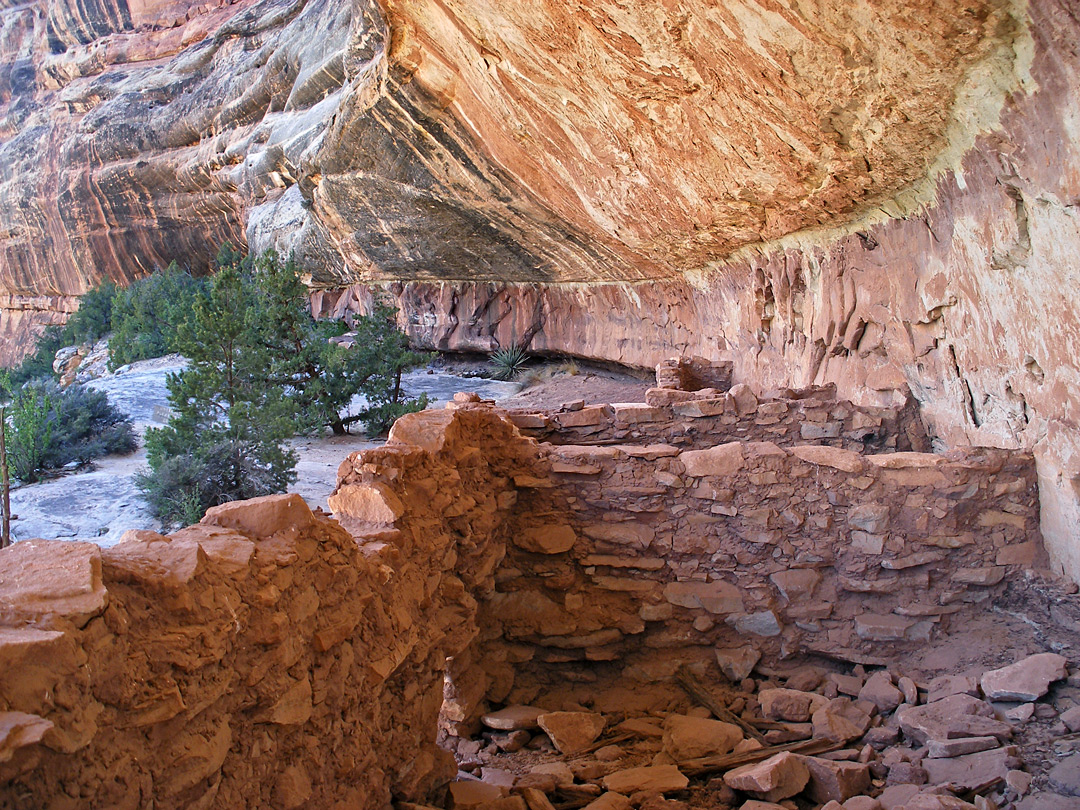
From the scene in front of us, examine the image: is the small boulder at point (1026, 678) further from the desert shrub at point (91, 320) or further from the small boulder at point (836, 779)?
the desert shrub at point (91, 320)

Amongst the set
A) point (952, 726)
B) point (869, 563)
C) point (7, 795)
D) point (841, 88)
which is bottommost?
point (952, 726)

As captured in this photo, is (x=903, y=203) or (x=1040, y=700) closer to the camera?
(x=1040, y=700)

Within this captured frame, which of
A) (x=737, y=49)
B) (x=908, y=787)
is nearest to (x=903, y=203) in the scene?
(x=737, y=49)

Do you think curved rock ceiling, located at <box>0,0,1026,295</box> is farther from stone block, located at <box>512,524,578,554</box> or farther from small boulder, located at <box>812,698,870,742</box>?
small boulder, located at <box>812,698,870,742</box>

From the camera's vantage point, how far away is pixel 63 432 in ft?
28.1

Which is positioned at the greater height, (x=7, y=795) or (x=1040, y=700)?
(x=7, y=795)

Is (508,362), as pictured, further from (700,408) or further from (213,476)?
(700,408)

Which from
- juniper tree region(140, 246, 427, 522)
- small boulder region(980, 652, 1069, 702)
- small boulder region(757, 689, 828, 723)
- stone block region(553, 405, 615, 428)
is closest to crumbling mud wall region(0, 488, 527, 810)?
small boulder region(757, 689, 828, 723)

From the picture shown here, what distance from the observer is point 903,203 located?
5.10 metres

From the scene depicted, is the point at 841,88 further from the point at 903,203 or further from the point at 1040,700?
the point at 1040,700

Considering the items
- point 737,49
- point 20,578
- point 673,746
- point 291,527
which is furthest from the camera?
point 737,49

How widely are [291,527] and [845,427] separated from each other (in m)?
4.03

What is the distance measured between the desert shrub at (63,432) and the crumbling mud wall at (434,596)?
5.71m

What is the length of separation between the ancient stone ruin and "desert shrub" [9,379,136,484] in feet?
16.7
